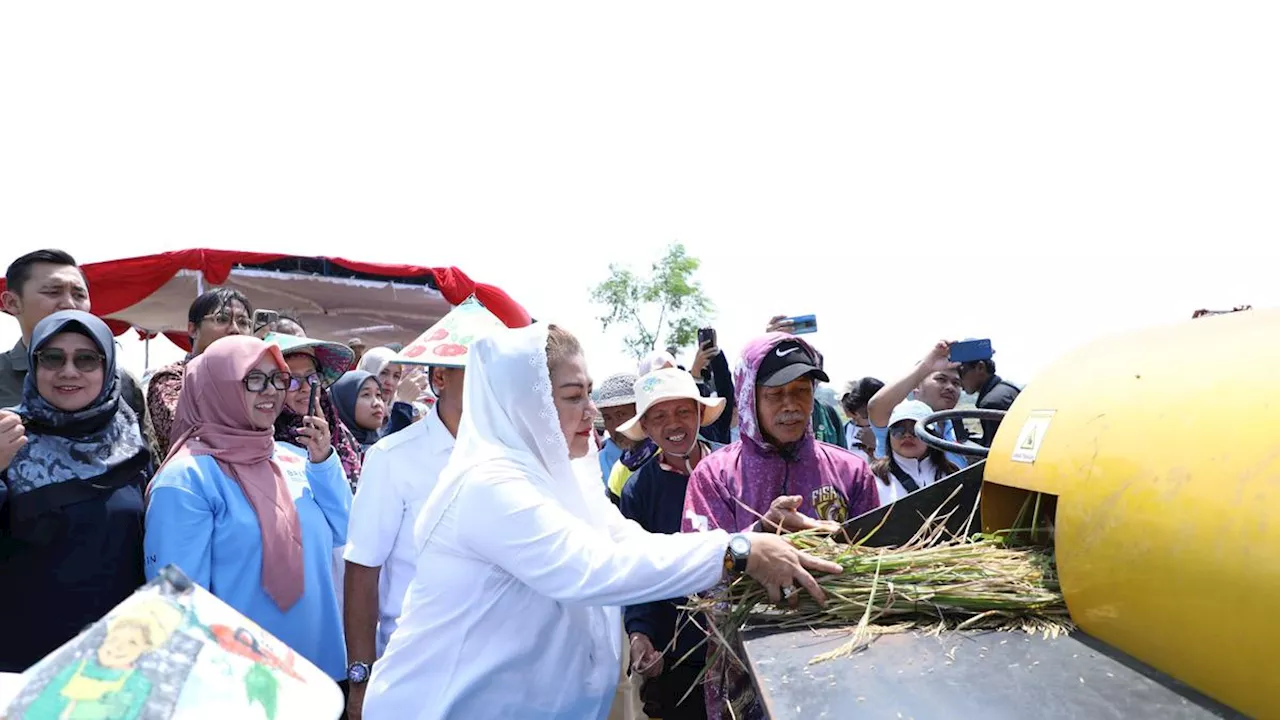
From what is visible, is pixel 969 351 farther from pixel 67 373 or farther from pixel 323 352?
pixel 67 373

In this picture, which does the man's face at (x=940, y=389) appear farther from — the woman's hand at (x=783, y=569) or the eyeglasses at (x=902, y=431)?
the woman's hand at (x=783, y=569)

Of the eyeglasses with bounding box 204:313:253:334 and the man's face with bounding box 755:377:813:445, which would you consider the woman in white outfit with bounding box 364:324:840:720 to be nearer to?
the man's face with bounding box 755:377:813:445

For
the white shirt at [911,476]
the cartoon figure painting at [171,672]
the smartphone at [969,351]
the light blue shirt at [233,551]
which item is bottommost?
the light blue shirt at [233,551]

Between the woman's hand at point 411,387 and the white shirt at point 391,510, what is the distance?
77.0 inches

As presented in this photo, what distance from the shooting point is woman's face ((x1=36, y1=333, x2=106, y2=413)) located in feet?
10.1

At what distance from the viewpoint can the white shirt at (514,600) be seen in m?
2.10

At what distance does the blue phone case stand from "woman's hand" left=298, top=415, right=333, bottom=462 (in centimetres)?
282

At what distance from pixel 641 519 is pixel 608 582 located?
1.75 metres

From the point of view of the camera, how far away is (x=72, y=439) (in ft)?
10.1

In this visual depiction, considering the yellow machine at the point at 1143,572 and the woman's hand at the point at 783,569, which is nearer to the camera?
the yellow machine at the point at 1143,572

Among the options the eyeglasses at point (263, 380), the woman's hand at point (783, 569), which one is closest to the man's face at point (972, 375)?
the woman's hand at point (783, 569)

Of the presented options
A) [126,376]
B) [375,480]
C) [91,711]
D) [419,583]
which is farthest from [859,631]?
[126,376]

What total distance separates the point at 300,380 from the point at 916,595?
3.36 meters

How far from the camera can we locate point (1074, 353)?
2170 millimetres
